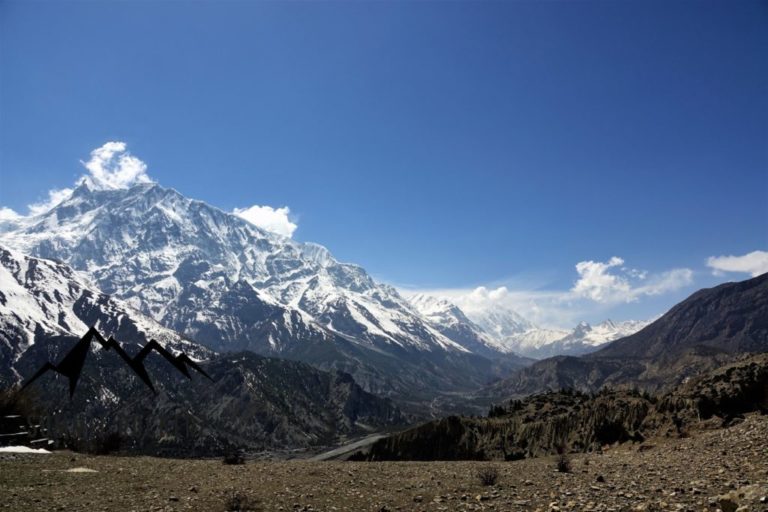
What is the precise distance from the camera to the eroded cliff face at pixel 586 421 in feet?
139

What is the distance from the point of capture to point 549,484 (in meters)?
21.2

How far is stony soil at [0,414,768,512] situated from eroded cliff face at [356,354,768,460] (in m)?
16.4

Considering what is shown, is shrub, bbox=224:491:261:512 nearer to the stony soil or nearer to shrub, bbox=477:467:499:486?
the stony soil

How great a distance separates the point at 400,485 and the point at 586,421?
5290cm

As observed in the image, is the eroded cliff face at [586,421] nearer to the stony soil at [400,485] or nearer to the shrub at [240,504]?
the stony soil at [400,485]

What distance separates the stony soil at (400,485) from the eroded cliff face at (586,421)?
53.9 ft

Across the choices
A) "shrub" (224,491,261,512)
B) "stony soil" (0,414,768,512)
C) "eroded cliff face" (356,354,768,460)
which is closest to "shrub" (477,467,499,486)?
"stony soil" (0,414,768,512)

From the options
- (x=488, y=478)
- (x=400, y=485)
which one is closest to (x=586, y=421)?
(x=488, y=478)

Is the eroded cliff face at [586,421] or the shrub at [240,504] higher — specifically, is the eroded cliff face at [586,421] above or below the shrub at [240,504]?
below

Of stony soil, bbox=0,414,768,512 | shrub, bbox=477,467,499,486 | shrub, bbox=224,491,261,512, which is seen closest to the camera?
stony soil, bbox=0,414,768,512

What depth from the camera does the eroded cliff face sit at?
42281 mm

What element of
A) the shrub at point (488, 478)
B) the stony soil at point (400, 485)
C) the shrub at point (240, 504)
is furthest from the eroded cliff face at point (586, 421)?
the shrub at point (240, 504)

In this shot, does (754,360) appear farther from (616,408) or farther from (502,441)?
(502,441)

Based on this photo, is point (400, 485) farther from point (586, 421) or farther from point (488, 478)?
point (586, 421)
